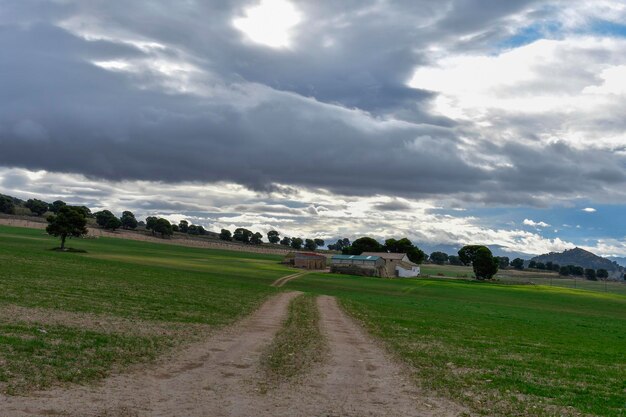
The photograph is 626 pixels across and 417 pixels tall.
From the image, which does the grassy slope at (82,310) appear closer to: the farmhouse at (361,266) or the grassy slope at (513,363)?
the grassy slope at (513,363)

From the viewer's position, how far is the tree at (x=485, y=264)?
181 m

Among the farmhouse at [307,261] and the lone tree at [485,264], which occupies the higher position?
the lone tree at [485,264]

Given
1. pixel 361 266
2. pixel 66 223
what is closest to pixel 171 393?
pixel 66 223

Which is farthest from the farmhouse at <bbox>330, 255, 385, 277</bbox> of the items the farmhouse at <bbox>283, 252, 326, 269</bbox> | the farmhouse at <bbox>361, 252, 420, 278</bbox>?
the farmhouse at <bbox>283, 252, 326, 269</bbox>

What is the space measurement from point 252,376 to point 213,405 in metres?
4.20

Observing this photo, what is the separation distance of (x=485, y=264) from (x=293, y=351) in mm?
168461

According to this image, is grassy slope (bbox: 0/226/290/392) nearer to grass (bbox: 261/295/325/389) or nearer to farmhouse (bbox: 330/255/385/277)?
grass (bbox: 261/295/325/389)

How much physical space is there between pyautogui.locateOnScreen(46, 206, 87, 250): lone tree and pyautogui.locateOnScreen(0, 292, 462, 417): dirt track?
11663cm

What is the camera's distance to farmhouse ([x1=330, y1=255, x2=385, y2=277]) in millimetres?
147250

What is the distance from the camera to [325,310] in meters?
47.0

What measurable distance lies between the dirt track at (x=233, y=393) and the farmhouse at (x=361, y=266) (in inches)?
4866

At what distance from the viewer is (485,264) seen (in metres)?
181

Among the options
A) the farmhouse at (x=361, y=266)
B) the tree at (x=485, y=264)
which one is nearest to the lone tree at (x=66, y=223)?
the farmhouse at (x=361, y=266)

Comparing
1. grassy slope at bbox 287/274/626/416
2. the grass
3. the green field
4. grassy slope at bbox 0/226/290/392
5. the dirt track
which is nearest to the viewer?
the dirt track
